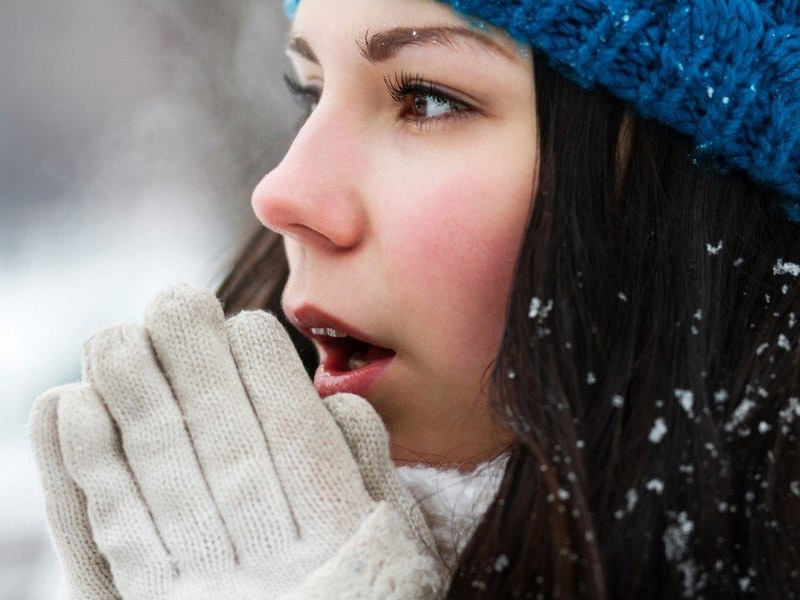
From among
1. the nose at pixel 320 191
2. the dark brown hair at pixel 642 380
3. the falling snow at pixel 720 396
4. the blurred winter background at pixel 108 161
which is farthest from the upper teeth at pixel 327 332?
the blurred winter background at pixel 108 161

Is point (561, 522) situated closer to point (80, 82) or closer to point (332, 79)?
point (332, 79)

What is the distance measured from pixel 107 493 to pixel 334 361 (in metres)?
0.34

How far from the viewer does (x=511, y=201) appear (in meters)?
1.00

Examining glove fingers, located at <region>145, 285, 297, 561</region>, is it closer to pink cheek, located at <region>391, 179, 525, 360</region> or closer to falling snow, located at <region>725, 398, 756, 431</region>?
pink cheek, located at <region>391, 179, 525, 360</region>

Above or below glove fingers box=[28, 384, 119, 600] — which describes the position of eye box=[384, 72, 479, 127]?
above

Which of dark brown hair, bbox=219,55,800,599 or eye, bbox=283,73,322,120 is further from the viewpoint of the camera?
eye, bbox=283,73,322,120

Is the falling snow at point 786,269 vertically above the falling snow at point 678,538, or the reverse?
the falling snow at point 786,269

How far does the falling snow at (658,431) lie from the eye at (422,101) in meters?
0.43

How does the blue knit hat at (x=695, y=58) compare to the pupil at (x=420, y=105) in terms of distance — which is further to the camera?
the pupil at (x=420, y=105)

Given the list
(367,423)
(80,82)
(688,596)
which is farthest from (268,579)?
(80,82)

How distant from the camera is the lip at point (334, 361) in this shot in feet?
3.44

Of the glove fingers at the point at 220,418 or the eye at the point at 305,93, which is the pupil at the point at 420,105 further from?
the glove fingers at the point at 220,418

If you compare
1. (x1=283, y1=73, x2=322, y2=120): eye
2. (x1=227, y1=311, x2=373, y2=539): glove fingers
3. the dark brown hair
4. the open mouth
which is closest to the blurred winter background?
(x1=283, y1=73, x2=322, y2=120): eye

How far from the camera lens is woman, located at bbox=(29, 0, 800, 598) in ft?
2.85
